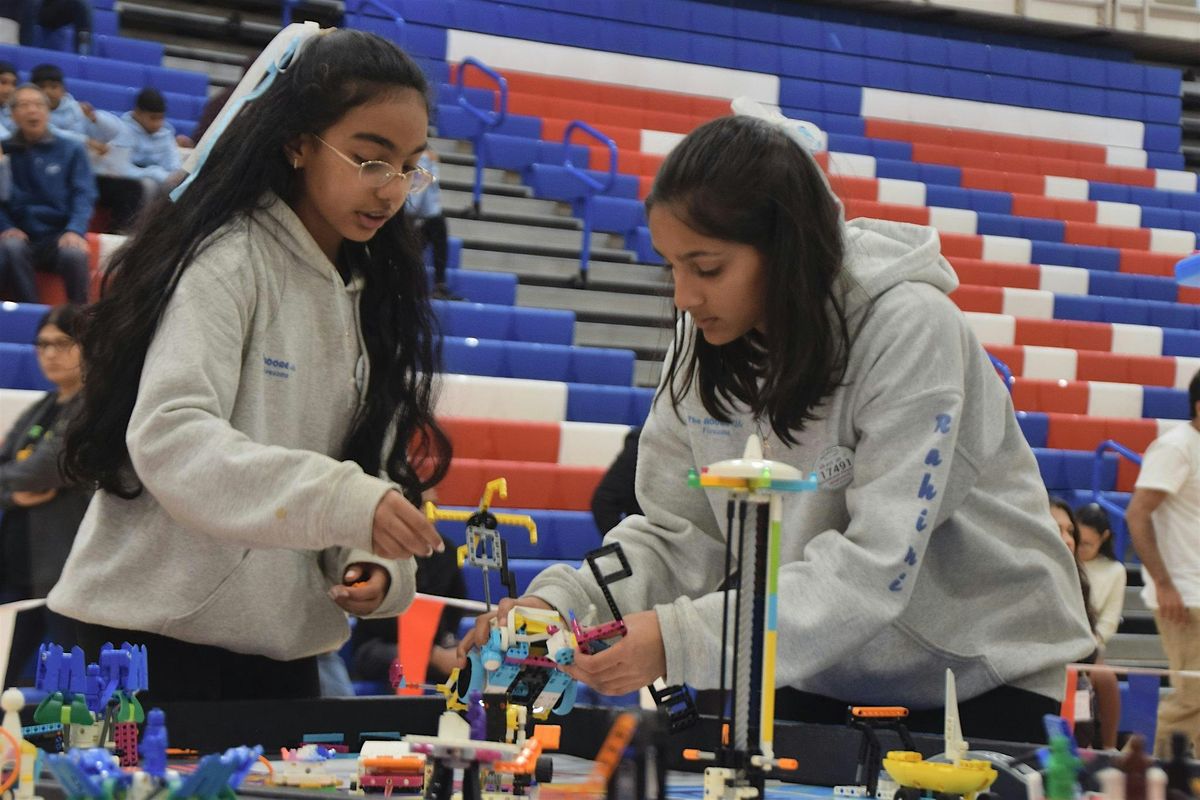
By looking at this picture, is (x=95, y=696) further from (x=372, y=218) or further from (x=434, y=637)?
(x=434, y=637)

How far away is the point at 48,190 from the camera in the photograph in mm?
5887

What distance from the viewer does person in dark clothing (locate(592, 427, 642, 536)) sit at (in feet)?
14.6

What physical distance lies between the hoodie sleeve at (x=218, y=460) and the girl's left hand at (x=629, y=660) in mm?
267

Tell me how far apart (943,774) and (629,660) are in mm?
326

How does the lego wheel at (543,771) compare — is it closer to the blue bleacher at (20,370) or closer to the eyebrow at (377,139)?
the eyebrow at (377,139)

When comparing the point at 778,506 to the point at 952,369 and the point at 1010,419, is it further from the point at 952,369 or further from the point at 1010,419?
the point at 1010,419

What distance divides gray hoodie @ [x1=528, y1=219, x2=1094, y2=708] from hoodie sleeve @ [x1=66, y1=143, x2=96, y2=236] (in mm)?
4650

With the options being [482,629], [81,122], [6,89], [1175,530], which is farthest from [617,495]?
[6,89]

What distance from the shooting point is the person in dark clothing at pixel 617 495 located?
4.45 m

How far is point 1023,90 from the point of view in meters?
11.9

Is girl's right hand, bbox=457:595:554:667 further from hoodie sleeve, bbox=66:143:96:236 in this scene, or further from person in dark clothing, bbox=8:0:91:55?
person in dark clothing, bbox=8:0:91:55

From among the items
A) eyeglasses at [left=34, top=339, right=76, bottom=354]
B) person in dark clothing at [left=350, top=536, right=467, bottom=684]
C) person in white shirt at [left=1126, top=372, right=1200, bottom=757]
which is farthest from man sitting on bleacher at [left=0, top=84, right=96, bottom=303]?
person in white shirt at [left=1126, top=372, right=1200, bottom=757]

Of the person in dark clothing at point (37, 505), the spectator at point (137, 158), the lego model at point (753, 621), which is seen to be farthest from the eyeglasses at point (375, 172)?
the spectator at point (137, 158)

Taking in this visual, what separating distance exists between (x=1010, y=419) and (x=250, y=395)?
0.88 metres
